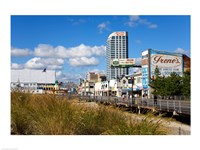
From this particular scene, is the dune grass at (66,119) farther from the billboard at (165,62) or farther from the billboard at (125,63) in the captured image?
the billboard at (125,63)

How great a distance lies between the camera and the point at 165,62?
27.5 m

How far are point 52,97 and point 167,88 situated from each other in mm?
17446

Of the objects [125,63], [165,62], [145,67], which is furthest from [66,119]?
[125,63]

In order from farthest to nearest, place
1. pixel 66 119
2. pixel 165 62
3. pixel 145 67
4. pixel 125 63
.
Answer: pixel 125 63 → pixel 145 67 → pixel 165 62 → pixel 66 119

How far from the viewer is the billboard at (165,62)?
27328 millimetres

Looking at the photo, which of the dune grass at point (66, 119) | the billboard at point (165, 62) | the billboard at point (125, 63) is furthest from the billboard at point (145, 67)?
the dune grass at point (66, 119)

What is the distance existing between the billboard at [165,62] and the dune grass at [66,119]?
22.9 metres

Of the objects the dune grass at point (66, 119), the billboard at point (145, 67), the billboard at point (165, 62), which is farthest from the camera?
the billboard at point (145, 67)

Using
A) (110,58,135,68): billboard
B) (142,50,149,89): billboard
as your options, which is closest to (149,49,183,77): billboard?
(142,50,149,89): billboard

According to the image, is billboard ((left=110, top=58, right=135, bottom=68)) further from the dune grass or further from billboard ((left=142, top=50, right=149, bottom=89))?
the dune grass

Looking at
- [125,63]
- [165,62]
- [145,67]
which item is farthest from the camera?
[125,63]

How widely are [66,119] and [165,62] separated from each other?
23.7 meters

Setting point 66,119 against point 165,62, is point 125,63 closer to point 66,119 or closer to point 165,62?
point 165,62

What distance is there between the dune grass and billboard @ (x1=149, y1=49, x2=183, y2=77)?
22890 millimetres
